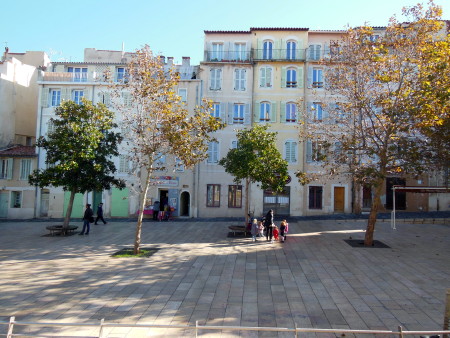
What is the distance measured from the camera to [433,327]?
6582 millimetres

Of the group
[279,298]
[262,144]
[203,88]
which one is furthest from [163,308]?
[203,88]

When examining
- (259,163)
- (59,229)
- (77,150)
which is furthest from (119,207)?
(259,163)

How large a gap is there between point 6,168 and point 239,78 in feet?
65.1

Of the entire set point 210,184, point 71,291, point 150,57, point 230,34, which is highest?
point 230,34

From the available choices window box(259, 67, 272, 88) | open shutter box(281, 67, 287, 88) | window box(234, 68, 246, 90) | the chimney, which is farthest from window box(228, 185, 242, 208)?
the chimney

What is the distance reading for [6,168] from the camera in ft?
89.7

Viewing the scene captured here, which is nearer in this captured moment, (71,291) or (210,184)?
(71,291)

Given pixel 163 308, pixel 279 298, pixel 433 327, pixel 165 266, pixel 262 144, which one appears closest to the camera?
pixel 433 327

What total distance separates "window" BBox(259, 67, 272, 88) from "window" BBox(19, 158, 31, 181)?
63.6 ft

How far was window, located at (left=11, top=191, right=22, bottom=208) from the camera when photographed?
1071 inches

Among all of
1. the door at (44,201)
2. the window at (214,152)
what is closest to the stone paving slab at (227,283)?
the window at (214,152)

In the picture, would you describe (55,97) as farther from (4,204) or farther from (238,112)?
(238,112)

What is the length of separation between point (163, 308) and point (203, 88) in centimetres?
2138

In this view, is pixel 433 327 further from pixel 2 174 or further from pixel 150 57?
pixel 2 174
